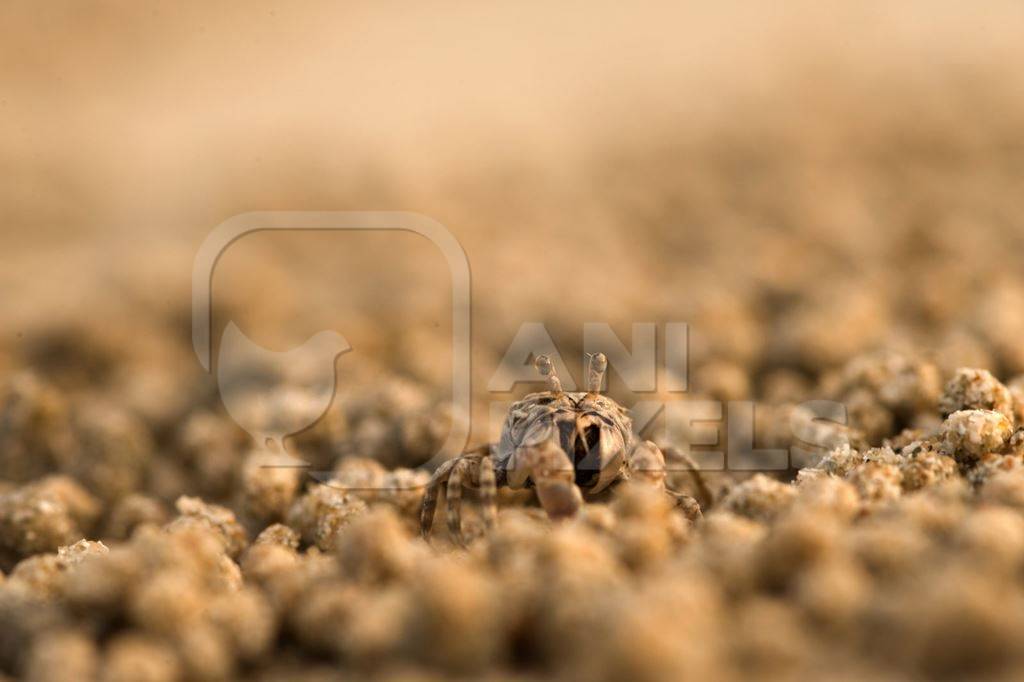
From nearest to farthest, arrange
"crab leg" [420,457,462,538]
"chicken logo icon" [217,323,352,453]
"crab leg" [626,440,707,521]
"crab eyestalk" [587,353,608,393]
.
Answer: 1. "crab leg" [626,440,707,521]
2. "crab leg" [420,457,462,538]
3. "crab eyestalk" [587,353,608,393]
4. "chicken logo icon" [217,323,352,453]

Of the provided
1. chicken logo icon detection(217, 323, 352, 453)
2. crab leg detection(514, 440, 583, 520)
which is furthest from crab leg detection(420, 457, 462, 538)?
chicken logo icon detection(217, 323, 352, 453)

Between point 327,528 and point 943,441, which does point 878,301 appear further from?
point 327,528

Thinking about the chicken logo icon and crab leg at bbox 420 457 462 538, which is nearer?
crab leg at bbox 420 457 462 538

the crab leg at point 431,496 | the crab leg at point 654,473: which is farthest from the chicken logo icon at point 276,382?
the crab leg at point 654,473

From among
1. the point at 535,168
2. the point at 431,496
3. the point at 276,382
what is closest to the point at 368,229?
the point at 535,168

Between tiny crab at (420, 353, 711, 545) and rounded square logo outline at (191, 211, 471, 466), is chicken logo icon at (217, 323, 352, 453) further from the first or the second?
tiny crab at (420, 353, 711, 545)

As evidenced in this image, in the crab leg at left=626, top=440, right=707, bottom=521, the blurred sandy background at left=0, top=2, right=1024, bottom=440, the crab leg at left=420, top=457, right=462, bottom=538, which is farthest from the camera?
the blurred sandy background at left=0, top=2, right=1024, bottom=440
